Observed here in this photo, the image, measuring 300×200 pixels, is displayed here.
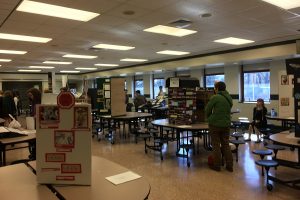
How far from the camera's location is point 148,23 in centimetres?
532

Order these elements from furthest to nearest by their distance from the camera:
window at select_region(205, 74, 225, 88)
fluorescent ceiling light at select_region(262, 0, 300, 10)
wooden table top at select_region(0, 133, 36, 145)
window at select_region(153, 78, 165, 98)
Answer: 1. window at select_region(153, 78, 165, 98)
2. window at select_region(205, 74, 225, 88)
3. fluorescent ceiling light at select_region(262, 0, 300, 10)
4. wooden table top at select_region(0, 133, 36, 145)

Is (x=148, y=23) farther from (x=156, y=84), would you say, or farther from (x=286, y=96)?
(x=156, y=84)

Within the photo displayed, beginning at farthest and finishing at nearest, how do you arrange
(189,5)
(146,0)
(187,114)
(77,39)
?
(77,39)
(187,114)
(189,5)
(146,0)

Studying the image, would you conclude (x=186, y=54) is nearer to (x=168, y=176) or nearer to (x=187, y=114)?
(x=187, y=114)

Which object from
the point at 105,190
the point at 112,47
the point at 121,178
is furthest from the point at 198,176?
the point at 112,47

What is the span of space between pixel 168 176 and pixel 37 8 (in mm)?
3779

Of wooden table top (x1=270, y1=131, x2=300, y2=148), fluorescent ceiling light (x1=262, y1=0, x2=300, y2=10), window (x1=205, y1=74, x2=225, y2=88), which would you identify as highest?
fluorescent ceiling light (x1=262, y1=0, x2=300, y2=10)

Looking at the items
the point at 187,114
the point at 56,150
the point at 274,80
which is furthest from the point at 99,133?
the point at 56,150

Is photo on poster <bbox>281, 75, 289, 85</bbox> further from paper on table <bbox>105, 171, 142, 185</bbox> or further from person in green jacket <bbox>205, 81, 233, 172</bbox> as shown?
paper on table <bbox>105, 171, 142, 185</bbox>

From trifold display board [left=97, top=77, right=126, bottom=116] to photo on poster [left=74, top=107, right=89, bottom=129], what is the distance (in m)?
6.23

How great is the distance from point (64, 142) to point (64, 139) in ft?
0.07

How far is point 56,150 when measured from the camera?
174cm

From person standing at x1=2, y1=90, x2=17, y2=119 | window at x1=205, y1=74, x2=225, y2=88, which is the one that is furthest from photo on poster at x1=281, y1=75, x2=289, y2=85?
person standing at x1=2, y1=90, x2=17, y2=119

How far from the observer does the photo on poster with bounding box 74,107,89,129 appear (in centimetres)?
173
